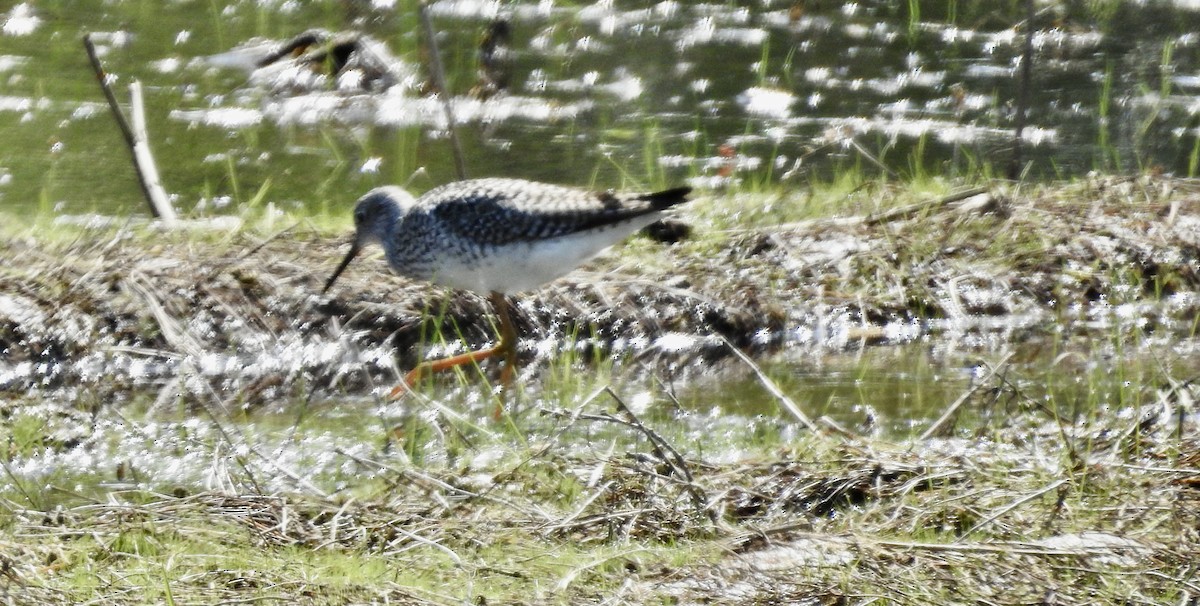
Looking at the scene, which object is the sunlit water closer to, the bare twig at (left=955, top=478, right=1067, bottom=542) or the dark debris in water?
the dark debris in water

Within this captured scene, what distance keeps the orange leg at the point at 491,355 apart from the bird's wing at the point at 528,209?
29 centimetres

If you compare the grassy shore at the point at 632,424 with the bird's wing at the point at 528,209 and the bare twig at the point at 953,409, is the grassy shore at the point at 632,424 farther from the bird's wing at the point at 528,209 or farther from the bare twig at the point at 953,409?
the bird's wing at the point at 528,209

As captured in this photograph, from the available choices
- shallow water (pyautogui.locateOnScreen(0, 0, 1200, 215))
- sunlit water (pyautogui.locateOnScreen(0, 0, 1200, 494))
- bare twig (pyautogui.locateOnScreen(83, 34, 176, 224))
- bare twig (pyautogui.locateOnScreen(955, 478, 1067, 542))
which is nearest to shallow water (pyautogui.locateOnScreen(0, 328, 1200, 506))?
sunlit water (pyautogui.locateOnScreen(0, 0, 1200, 494))

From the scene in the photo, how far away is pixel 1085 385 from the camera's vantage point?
5449 mm

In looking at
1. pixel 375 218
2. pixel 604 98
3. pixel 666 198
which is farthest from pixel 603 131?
pixel 666 198

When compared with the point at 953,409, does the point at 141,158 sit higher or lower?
higher

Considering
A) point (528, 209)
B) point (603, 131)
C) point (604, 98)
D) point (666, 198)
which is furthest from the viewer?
point (604, 98)

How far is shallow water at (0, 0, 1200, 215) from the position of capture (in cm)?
820

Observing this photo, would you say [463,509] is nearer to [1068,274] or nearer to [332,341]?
[332,341]

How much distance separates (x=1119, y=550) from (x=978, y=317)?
2.59m

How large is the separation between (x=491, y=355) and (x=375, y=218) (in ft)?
3.37

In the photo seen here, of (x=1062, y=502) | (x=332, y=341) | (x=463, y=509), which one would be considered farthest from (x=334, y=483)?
(x=1062, y=502)

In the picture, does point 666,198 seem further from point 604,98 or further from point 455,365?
point 604,98

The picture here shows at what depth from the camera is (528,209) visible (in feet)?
19.6
